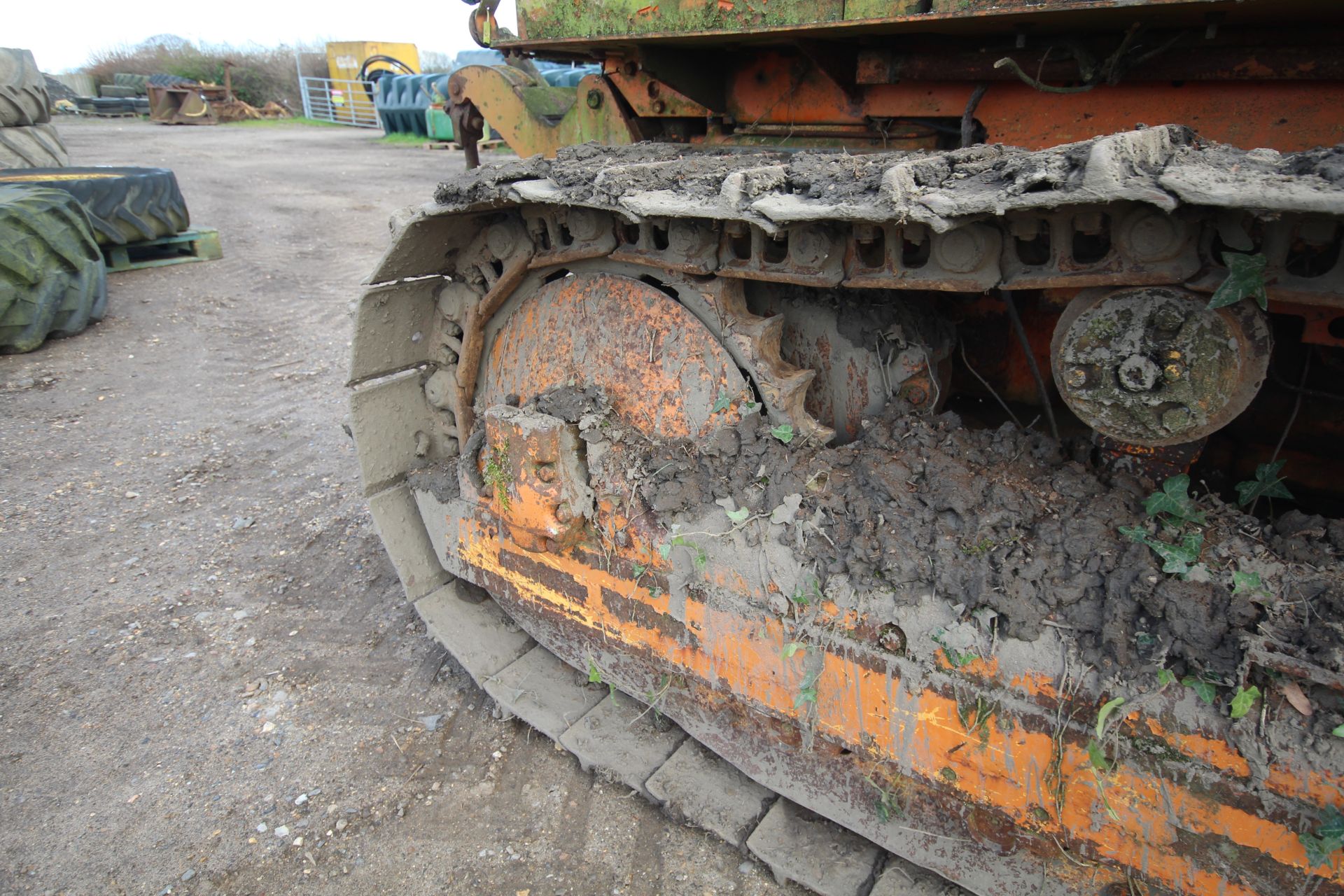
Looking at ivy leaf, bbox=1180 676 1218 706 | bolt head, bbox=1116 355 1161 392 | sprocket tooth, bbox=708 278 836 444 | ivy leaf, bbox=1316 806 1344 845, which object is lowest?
ivy leaf, bbox=1316 806 1344 845

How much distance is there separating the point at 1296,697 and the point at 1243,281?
0.71 metres

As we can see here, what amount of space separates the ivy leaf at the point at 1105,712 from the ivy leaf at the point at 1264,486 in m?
0.52

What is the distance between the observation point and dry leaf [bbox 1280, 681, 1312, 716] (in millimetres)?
1450

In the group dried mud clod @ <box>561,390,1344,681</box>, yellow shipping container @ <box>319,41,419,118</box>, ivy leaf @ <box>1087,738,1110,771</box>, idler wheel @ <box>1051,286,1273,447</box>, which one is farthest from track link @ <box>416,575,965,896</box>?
yellow shipping container @ <box>319,41,419,118</box>

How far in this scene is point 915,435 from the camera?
6.73 ft

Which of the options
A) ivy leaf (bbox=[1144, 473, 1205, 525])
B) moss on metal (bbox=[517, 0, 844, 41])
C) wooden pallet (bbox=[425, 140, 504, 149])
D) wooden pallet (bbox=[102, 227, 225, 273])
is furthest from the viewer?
wooden pallet (bbox=[425, 140, 504, 149])

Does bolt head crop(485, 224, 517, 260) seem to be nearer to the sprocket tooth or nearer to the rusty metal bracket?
the sprocket tooth

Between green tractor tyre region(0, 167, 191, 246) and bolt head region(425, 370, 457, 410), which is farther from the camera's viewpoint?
green tractor tyre region(0, 167, 191, 246)

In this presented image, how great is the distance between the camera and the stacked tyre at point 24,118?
1038 cm

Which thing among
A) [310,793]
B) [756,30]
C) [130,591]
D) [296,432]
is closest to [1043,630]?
[756,30]

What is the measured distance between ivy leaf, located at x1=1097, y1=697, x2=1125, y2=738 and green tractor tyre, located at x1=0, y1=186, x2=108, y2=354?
733 cm

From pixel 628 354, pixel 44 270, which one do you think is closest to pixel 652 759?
pixel 628 354

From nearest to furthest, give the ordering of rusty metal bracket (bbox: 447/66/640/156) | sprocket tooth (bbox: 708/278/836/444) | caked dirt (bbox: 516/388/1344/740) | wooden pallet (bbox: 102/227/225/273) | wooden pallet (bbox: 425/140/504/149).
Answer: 1. caked dirt (bbox: 516/388/1344/740)
2. sprocket tooth (bbox: 708/278/836/444)
3. rusty metal bracket (bbox: 447/66/640/156)
4. wooden pallet (bbox: 102/227/225/273)
5. wooden pallet (bbox: 425/140/504/149)

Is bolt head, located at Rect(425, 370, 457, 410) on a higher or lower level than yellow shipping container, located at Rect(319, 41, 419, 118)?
lower
